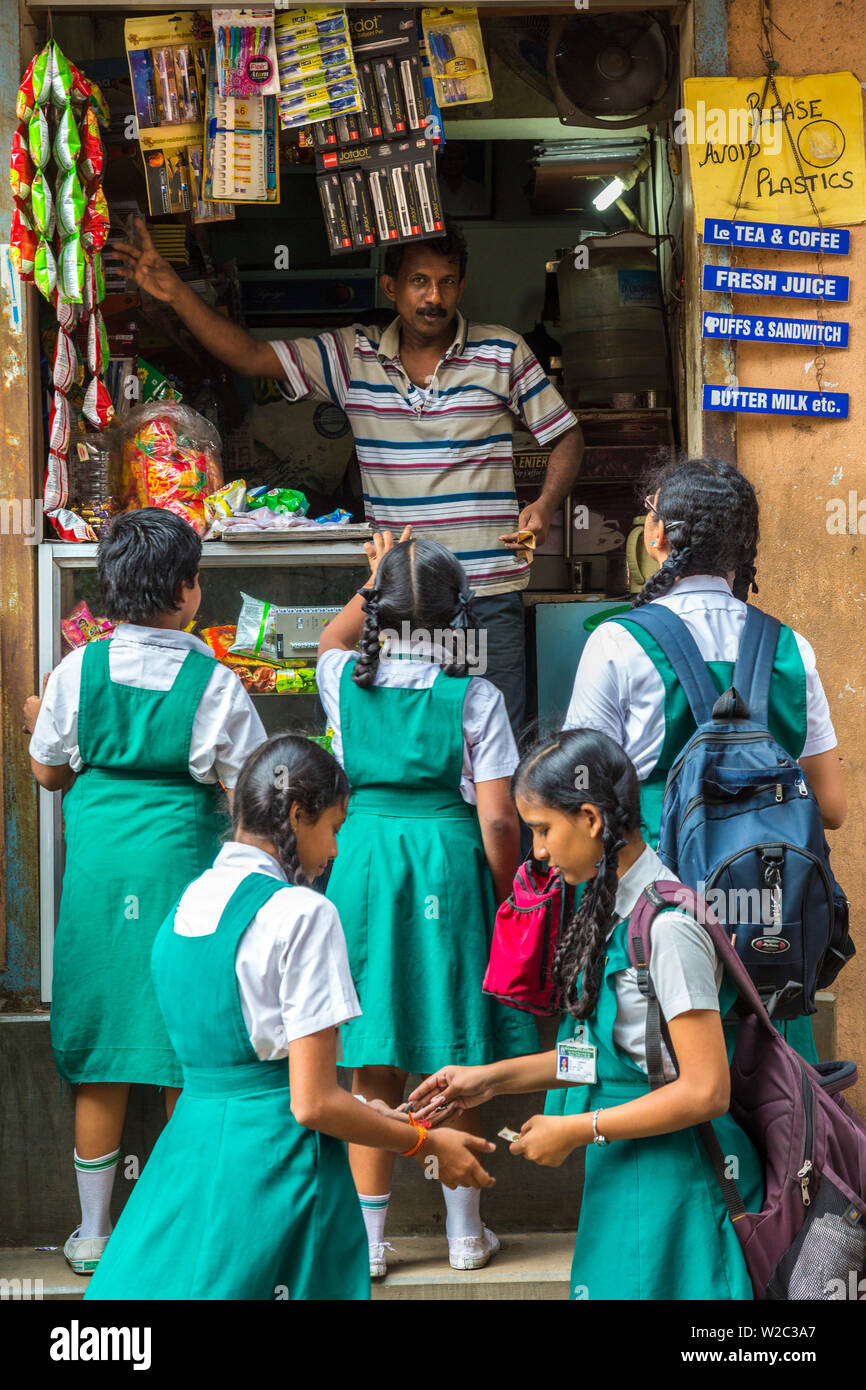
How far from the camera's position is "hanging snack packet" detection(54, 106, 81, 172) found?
3.90m

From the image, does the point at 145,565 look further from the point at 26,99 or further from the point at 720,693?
the point at 26,99

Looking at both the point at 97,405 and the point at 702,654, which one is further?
the point at 97,405

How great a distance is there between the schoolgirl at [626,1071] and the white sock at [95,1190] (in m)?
1.51

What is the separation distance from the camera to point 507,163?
20.3 ft

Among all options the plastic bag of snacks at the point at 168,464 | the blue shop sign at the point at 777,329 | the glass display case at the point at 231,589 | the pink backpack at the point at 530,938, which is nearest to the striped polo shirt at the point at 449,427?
the glass display case at the point at 231,589

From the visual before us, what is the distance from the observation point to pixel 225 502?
405 cm

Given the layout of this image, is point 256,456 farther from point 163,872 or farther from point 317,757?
point 317,757

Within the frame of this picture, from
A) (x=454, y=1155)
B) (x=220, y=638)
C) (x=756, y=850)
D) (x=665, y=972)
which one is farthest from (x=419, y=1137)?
(x=220, y=638)

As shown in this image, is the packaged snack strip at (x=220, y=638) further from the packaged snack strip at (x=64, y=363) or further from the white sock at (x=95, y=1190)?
the white sock at (x=95, y=1190)

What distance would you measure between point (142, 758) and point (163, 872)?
0.28m

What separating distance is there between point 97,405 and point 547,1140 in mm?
2673

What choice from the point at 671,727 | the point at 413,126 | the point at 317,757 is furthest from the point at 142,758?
the point at 413,126

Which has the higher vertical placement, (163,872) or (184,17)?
(184,17)

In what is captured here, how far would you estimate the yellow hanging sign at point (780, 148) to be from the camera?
13.4 feet
